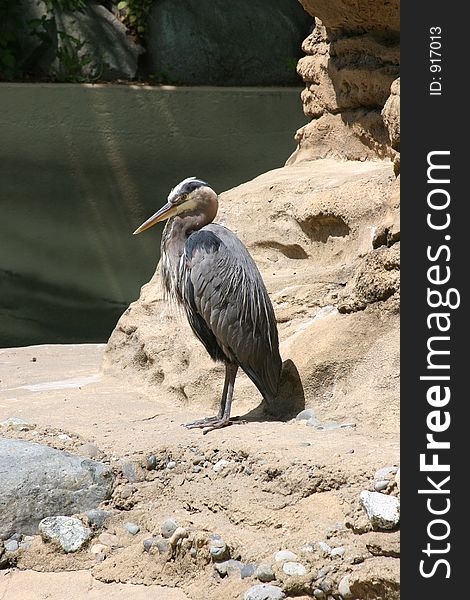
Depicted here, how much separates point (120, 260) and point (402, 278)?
5882mm

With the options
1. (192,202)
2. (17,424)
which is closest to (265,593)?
(17,424)

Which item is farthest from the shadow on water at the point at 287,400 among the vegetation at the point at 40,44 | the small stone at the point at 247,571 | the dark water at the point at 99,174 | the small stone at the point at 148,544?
the vegetation at the point at 40,44

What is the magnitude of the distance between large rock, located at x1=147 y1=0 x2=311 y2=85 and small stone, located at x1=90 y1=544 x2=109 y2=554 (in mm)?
6238

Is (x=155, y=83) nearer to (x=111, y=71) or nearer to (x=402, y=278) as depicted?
(x=111, y=71)

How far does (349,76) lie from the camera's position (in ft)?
18.0

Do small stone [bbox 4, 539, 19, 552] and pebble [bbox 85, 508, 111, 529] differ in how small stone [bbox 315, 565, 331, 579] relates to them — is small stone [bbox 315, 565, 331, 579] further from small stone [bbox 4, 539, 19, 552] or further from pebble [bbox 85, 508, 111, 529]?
small stone [bbox 4, 539, 19, 552]

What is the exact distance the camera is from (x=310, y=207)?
512cm

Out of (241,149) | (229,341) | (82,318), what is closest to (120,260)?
(82,318)

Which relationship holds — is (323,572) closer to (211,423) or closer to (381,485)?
(381,485)

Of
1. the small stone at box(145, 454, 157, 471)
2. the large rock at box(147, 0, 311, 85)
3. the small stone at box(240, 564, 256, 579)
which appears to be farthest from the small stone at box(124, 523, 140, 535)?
the large rock at box(147, 0, 311, 85)

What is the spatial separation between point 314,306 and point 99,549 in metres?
1.68

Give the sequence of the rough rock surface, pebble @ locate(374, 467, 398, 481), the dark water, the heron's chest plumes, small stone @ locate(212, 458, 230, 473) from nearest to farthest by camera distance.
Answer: pebble @ locate(374, 467, 398, 481)
small stone @ locate(212, 458, 230, 473)
the heron's chest plumes
the rough rock surface
the dark water

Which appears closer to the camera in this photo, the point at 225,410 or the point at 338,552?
the point at 338,552

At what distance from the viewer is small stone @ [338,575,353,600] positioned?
122 inches
